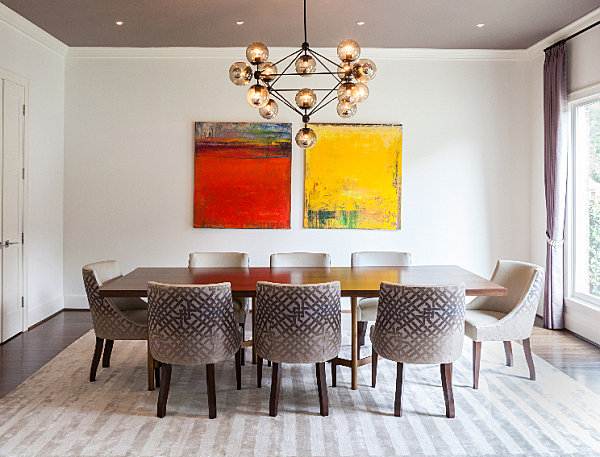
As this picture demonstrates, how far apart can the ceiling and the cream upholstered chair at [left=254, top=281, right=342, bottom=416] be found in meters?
2.70

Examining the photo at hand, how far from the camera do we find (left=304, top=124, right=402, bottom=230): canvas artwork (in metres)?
6.03

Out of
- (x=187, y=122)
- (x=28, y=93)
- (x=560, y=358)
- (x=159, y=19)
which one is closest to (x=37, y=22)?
(x=28, y=93)

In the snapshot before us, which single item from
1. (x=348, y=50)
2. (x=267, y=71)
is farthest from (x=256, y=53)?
(x=348, y=50)

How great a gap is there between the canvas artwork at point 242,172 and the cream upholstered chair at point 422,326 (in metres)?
3.09

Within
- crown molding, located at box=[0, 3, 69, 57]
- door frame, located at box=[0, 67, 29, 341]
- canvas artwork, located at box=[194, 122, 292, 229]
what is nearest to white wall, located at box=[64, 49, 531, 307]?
canvas artwork, located at box=[194, 122, 292, 229]

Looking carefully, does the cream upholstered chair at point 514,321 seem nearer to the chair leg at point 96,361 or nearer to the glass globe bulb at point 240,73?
the glass globe bulb at point 240,73

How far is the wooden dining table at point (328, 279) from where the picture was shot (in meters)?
3.39

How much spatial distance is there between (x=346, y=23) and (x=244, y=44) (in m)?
1.28

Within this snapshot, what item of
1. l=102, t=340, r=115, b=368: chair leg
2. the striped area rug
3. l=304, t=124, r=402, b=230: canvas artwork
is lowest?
the striped area rug

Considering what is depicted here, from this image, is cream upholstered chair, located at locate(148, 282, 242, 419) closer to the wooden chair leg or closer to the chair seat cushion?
the wooden chair leg

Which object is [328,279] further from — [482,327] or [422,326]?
[482,327]

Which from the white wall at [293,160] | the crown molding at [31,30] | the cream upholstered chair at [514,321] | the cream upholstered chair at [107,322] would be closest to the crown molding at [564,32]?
the white wall at [293,160]

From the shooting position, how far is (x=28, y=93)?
5.22 m

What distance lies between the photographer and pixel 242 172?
19.8 feet
